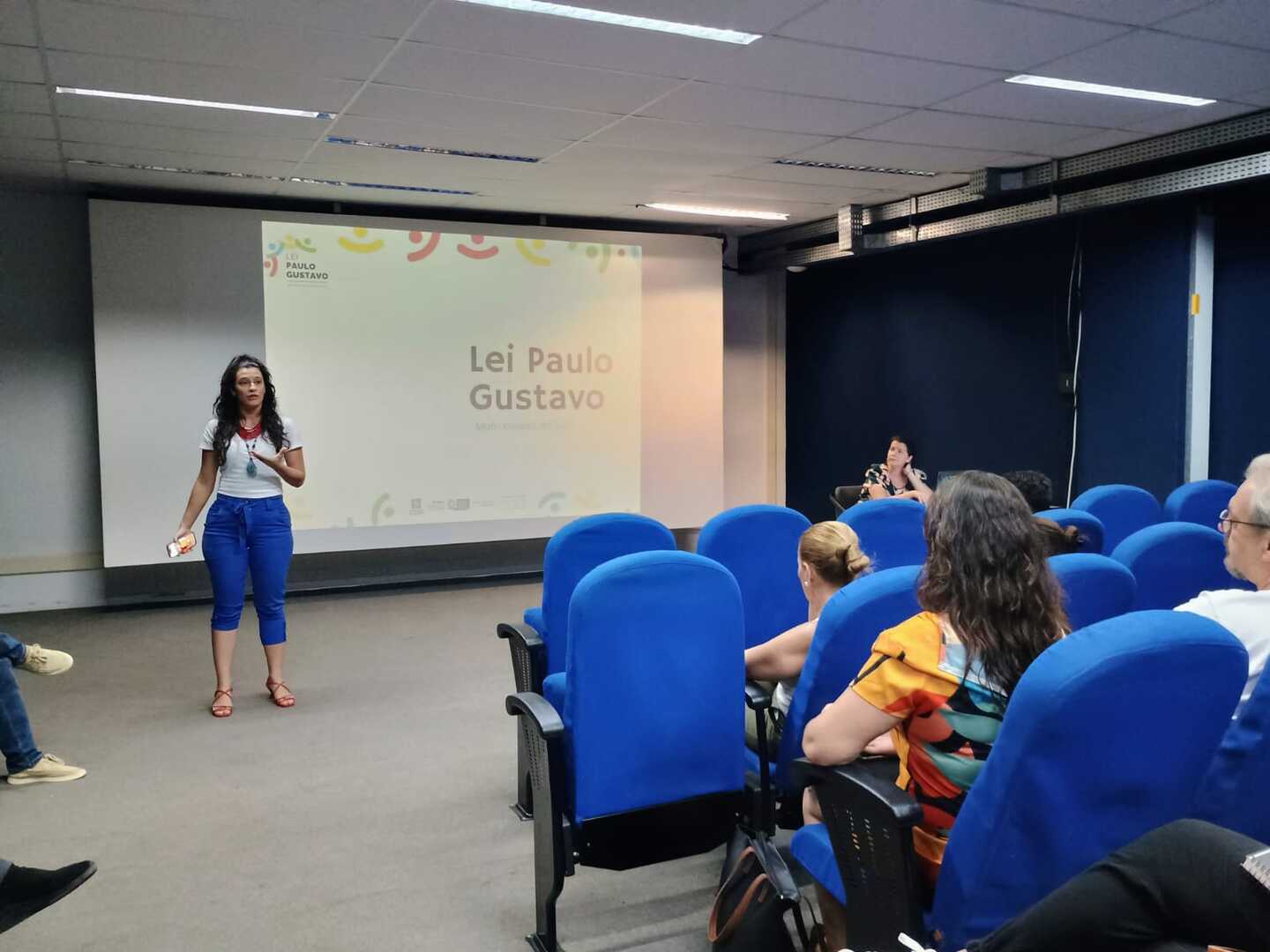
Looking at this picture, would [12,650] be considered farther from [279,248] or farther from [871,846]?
[279,248]

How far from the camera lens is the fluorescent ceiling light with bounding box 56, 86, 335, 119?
13.8ft

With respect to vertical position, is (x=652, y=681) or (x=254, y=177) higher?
(x=254, y=177)

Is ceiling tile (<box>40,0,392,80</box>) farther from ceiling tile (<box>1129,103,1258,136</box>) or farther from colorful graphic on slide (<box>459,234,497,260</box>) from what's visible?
ceiling tile (<box>1129,103,1258,136</box>)

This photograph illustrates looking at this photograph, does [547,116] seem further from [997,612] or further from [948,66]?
[997,612]

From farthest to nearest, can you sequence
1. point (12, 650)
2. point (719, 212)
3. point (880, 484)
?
point (719, 212)
point (880, 484)
point (12, 650)

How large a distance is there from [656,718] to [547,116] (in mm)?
3441

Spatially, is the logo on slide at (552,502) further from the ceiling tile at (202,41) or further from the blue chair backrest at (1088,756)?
the blue chair backrest at (1088,756)

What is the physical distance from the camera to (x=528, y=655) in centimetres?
306

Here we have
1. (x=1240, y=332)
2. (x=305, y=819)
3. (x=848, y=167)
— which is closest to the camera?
(x=305, y=819)

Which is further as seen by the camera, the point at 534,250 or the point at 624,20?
the point at 534,250

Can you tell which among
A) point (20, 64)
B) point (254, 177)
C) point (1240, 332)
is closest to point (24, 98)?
point (20, 64)

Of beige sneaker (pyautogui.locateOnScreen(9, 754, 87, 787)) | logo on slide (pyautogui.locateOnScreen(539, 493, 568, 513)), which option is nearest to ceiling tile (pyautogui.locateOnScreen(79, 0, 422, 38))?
beige sneaker (pyautogui.locateOnScreen(9, 754, 87, 787))

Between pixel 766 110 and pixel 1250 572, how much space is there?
10.5ft

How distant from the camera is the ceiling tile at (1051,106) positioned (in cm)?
433
